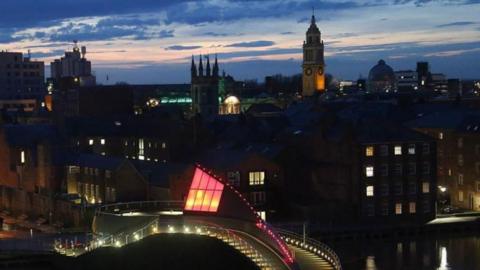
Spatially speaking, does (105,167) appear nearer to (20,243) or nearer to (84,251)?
(20,243)

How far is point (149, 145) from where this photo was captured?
82062 millimetres

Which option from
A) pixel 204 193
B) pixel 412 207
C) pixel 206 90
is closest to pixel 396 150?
pixel 412 207

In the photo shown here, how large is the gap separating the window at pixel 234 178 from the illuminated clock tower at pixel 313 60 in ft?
294

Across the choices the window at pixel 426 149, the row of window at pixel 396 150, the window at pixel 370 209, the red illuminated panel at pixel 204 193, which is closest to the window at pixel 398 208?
the window at pixel 370 209

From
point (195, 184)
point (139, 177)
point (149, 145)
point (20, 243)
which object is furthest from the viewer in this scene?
point (149, 145)

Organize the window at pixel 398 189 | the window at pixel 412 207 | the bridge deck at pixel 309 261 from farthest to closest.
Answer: the window at pixel 412 207, the window at pixel 398 189, the bridge deck at pixel 309 261

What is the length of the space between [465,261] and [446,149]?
73.0ft

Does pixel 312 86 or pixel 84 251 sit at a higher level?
pixel 312 86

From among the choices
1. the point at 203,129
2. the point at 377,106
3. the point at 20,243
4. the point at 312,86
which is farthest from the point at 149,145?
the point at 312,86

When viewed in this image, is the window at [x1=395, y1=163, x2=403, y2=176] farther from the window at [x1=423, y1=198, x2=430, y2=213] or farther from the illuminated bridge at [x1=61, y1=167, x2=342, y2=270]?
the illuminated bridge at [x1=61, y1=167, x2=342, y2=270]

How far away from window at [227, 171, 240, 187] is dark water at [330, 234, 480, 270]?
8306mm

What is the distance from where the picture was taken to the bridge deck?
4456 cm

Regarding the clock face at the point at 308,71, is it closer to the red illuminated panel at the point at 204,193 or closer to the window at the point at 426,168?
the window at the point at 426,168

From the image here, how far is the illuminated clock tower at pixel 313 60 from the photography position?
15225 cm
